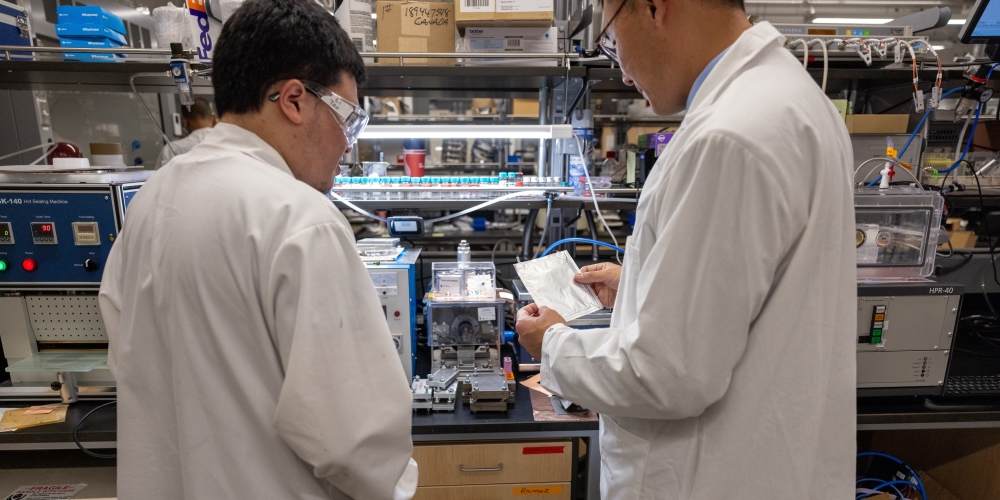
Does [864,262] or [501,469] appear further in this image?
[864,262]

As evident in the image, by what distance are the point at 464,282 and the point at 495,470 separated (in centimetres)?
59

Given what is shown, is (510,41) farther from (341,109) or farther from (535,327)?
(535,327)

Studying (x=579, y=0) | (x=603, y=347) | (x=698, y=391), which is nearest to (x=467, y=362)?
(x=603, y=347)

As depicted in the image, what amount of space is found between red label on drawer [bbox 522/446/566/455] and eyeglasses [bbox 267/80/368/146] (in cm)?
100

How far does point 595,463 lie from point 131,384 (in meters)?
1.20

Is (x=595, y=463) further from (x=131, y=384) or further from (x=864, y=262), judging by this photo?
(x=131, y=384)

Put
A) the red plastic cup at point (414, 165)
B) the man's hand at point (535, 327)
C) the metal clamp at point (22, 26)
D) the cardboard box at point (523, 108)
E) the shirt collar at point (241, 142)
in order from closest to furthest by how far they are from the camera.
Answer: the shirt collar at point (241, 142) < the man's hand at point (535, 327) < the metal clamp at point (22, 26) < the red plastic cup at point (414, 165) < the cardboard box at point (523, 108)

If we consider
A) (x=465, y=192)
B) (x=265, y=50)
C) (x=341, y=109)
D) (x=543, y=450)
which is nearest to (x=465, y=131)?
(x=465, y=192)

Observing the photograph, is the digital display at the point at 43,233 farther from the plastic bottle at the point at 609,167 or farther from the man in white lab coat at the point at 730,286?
the plastic bottle at the point at 609,167

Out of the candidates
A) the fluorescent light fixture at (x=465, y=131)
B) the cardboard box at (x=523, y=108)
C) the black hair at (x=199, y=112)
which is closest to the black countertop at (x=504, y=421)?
the fluorescent light fixture at (x=465, y=131)

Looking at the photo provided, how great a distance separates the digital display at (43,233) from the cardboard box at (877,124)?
2.57 m

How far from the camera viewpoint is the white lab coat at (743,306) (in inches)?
26.4

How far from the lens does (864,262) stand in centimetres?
156

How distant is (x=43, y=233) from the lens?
139cm
